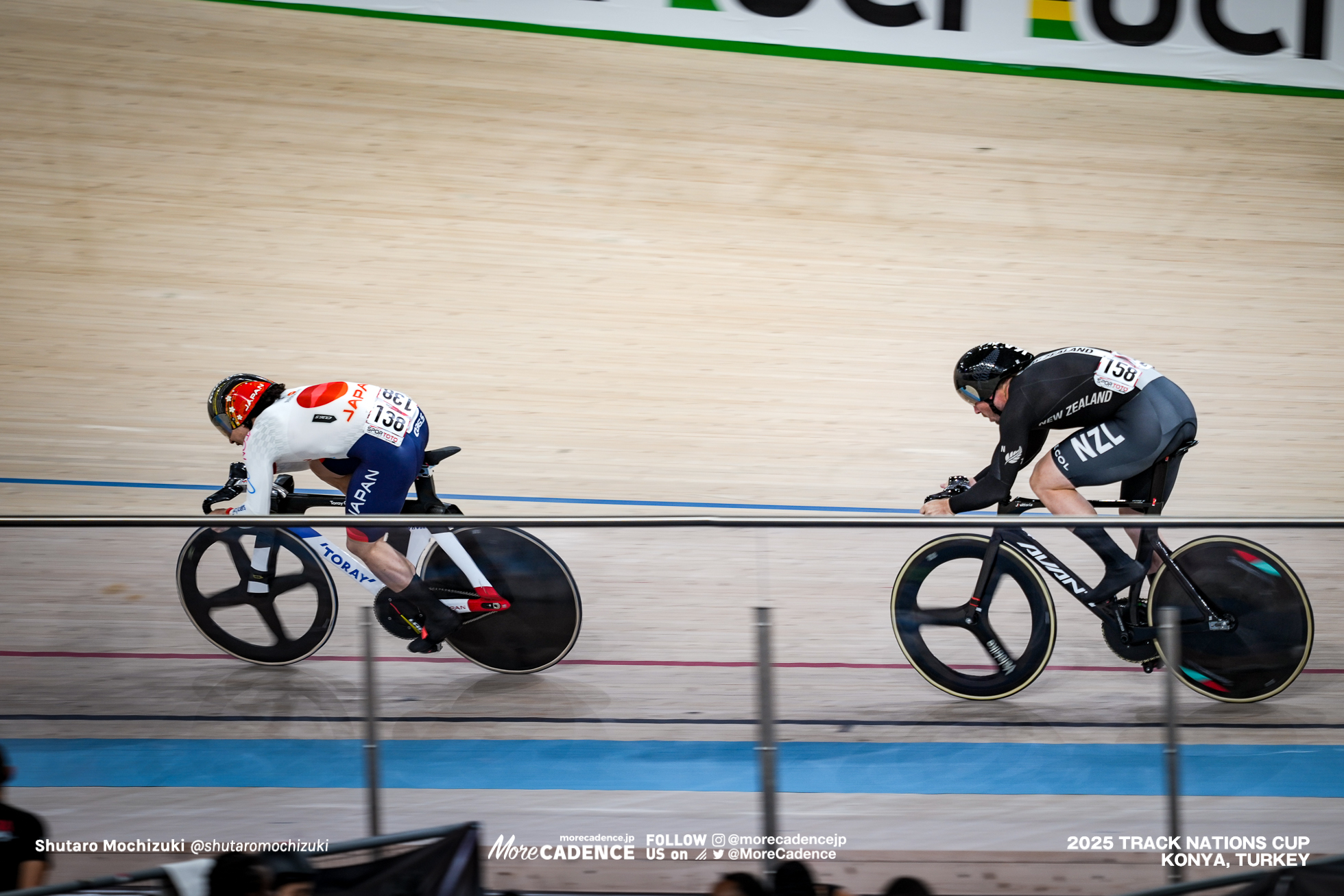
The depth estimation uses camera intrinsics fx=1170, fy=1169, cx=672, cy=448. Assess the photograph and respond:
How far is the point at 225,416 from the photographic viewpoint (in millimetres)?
3693

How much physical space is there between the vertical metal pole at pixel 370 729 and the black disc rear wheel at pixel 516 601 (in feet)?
0.53

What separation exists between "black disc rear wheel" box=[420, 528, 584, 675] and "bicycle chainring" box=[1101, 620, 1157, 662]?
44.2 inches

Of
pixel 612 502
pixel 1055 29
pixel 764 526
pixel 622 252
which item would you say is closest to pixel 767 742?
pixel 764 526

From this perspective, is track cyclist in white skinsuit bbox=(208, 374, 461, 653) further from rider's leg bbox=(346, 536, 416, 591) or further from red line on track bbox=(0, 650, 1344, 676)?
rider's leg bbox=(346, 536, 416, 591)

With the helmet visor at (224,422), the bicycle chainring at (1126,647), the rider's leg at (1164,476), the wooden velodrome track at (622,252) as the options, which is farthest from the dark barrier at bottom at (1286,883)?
the wooden velodrome track at (622,252)

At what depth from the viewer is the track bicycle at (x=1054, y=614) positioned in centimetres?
245

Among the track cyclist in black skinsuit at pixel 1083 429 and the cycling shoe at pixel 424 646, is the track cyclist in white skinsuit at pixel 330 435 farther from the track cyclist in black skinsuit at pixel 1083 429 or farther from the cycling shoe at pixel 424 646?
the track cyclist in black skinsuit at pixel 1083 429

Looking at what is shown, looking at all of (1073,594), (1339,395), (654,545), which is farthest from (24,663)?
(1339,395)

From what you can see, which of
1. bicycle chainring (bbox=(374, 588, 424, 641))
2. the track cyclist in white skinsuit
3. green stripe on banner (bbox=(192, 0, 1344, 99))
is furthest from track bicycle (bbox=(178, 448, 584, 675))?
green stripe on banner (bbox=(192, 0, 1344, 99))

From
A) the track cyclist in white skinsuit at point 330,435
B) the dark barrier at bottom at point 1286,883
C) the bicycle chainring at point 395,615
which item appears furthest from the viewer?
the track cyclist in white skinsuit at point 330,435

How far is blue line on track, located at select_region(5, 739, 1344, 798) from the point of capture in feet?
7.82

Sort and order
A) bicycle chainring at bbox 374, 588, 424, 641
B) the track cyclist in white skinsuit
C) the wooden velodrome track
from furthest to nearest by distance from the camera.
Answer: the wooden velodrome track, the track cyclist in white skinsuit, bicycle chainring at bbox 374, 588, 424, 641

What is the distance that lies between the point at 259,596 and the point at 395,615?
0.97ft

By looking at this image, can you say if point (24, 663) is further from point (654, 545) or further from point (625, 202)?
point (625, 202)
